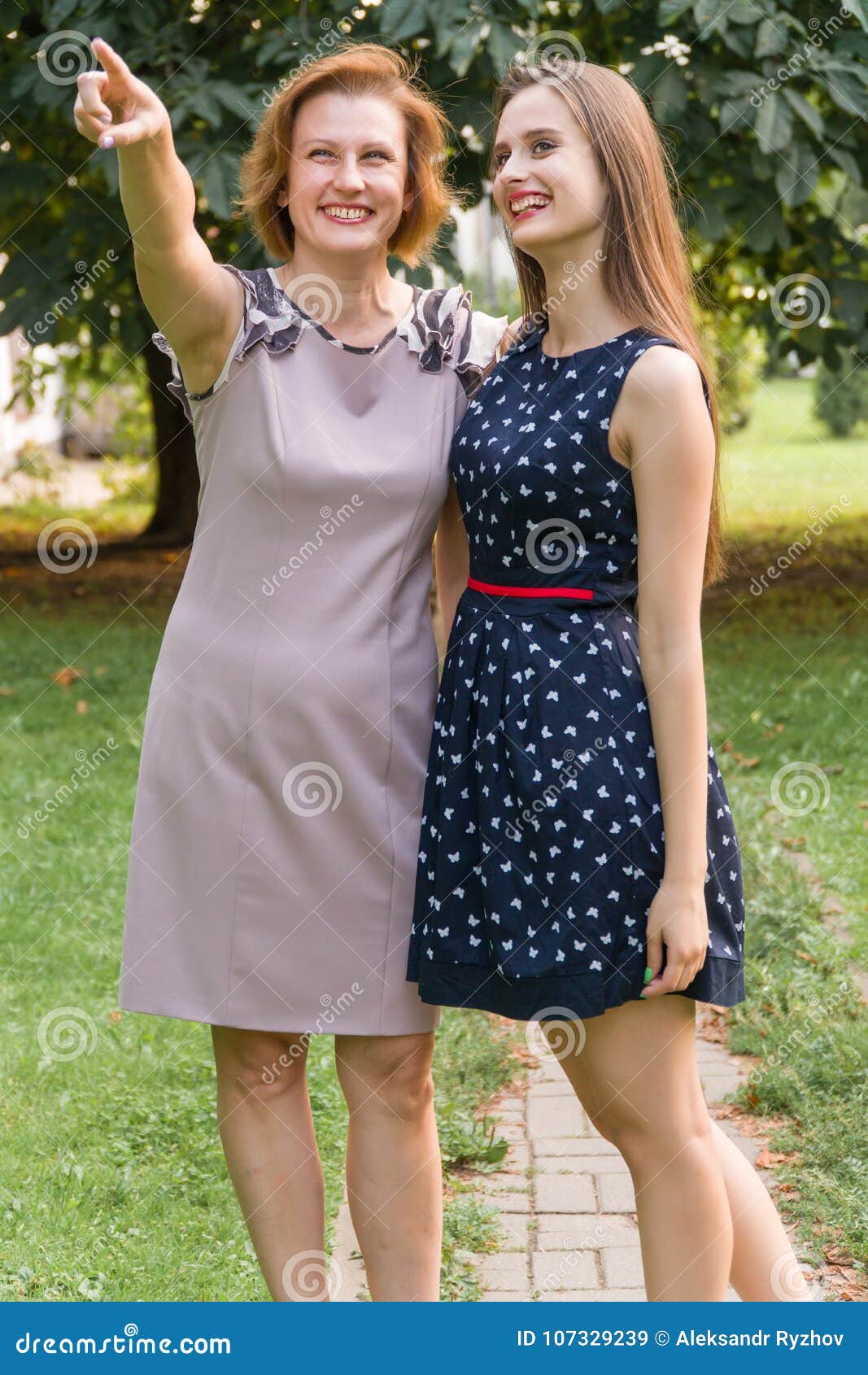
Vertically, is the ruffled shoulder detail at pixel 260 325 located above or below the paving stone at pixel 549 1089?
above

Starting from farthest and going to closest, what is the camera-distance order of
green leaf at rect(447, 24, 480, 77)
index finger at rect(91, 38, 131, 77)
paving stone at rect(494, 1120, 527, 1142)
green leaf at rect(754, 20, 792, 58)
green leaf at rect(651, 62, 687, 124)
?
1. green leaf at rect(651, 62, 687, 124)
2. green leaf at rect(754, 20, 792, 58)
3. green leaf at rect(447, 24, 480, 77)
4. paving stone at rect(494, 1120, 527, 1142)
5. index finger at rect(91, 38, 131, 77)

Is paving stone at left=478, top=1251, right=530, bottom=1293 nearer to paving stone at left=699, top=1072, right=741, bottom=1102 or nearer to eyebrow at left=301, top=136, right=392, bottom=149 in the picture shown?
paving stone at left=699, top=1072, right=741, bottom=1102

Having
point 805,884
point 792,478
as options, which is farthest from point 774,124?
point 792,478

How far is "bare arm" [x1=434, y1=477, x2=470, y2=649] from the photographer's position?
2.65 meters

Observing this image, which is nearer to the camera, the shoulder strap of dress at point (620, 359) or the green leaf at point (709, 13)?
the shoulder strap of dress at point (620, 359)

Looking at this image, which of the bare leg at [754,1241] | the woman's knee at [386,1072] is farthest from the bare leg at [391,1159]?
the bare leg at [754,1241]

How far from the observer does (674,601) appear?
2254 millimetres

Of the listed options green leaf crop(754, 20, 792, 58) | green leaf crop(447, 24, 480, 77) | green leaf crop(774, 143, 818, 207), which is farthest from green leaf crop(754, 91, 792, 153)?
green leaf crop(447, 24, 480, 77)

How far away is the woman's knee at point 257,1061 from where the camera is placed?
2.54 meters

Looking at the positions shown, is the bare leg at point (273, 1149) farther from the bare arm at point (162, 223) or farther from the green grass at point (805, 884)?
the green grass at point (805, 884)

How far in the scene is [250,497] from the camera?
96.3 inches

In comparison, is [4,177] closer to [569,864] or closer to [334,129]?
[334,129]

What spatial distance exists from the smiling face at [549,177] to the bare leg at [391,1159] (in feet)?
4.24

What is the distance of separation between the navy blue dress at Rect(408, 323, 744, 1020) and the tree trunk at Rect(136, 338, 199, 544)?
1084cm
